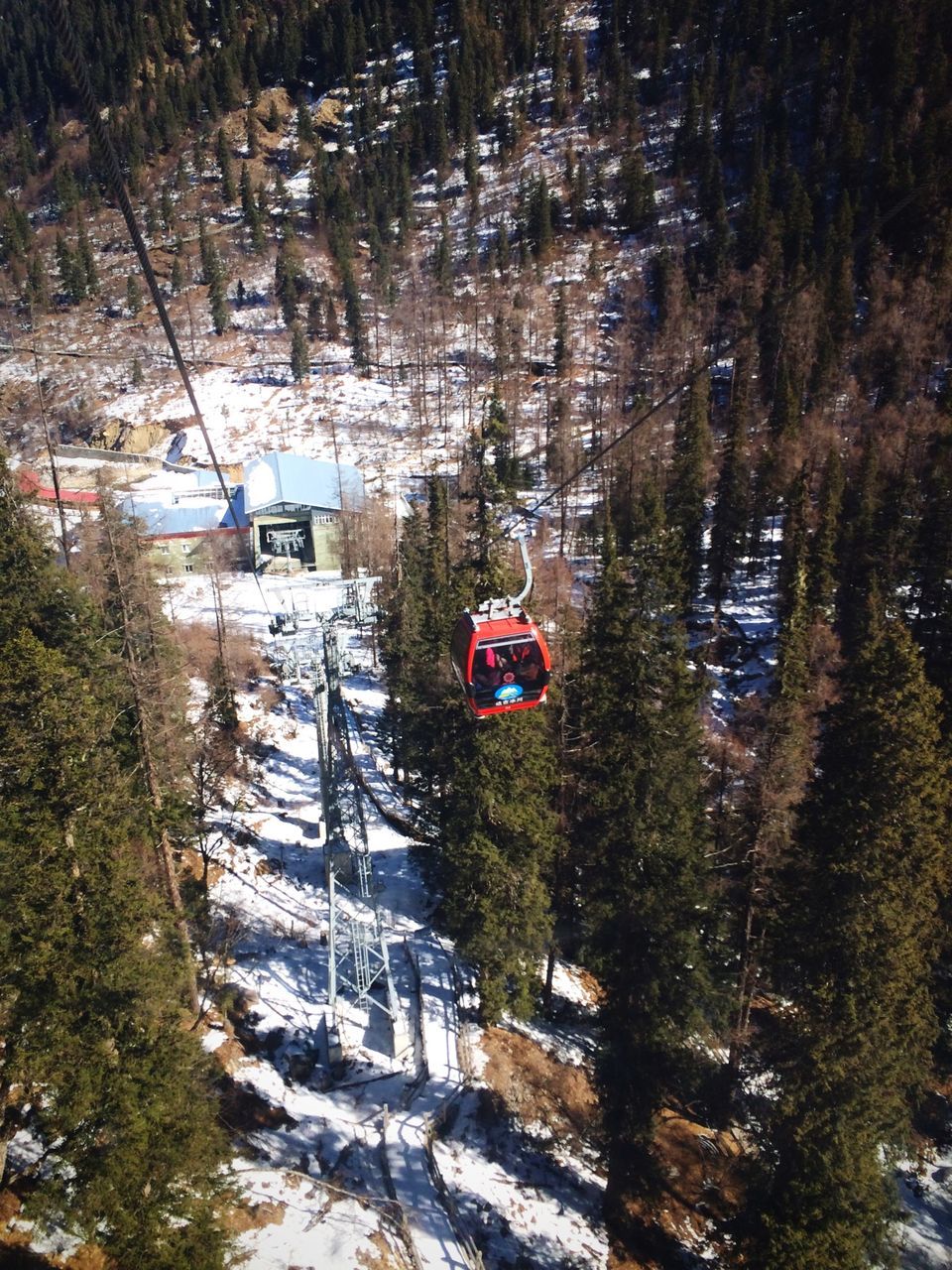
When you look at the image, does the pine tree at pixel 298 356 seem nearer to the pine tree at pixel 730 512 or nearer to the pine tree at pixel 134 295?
the pine tree at pixel 134 295

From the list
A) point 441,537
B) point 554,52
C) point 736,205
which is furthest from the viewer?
point 554,52

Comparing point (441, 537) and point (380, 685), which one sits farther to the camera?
point (380, 685)

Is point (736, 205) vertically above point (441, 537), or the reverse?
point (736, 205)

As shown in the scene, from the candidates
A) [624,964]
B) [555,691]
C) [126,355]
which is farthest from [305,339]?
[624,964]

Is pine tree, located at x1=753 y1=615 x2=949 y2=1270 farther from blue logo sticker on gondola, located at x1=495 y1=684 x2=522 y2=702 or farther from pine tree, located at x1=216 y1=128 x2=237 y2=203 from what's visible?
pine tree, located at x1=216 y1=128 x2=237 y2=203

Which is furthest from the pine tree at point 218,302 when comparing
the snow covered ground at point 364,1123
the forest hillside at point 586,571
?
the snow covered ground at point 364,1123

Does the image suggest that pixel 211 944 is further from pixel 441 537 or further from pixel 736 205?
pixel 736 205

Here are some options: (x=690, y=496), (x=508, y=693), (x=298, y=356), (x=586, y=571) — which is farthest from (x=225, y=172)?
(x=508, y=693)

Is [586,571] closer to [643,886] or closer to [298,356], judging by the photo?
[643,886]
